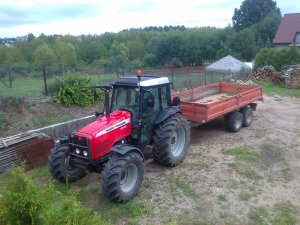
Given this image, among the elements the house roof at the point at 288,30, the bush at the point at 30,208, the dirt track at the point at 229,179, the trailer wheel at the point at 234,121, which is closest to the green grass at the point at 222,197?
the dirt track at the point at 229,179

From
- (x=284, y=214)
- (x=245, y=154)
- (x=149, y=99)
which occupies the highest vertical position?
(x=149, y=99)

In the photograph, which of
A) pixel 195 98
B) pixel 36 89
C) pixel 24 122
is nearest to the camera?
pixel 24 122

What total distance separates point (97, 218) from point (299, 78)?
19.0 metres

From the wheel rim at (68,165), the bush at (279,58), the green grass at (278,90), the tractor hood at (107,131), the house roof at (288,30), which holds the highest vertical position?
the house roof at (288,30)

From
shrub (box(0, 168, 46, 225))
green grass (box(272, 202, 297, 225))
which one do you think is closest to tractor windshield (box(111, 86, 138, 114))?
green grass (box(272, 202, 297, 225))

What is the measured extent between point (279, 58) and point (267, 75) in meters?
2.30

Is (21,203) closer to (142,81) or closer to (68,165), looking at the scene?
(68,165)

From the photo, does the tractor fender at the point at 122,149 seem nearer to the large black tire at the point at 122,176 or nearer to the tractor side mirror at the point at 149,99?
the large black tire at the point at 122,176

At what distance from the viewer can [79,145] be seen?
6543 mm

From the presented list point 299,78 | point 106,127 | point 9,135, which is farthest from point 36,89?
point 299,78

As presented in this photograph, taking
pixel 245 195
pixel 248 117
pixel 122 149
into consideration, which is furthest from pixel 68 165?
pixel 248 117

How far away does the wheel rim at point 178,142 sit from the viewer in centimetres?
817

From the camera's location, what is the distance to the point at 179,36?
59.9 meters

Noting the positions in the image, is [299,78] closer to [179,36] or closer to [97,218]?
[97,218]
